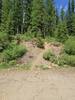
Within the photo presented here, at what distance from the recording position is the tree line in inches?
2008

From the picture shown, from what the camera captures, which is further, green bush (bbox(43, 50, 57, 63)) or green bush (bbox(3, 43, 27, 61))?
green bush (bbox(43, 50, 57, 63))

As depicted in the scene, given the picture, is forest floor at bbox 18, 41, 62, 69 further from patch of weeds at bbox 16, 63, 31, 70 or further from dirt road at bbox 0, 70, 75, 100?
dirt road at bbox 0, 70, 75, 100

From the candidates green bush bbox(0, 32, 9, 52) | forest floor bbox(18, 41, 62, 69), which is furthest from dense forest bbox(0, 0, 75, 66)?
forest floor bbox(18, 41, 62, 69)

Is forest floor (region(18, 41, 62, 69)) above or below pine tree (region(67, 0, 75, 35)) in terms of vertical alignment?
below

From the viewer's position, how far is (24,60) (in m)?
30.6

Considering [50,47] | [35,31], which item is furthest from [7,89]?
[35,31]

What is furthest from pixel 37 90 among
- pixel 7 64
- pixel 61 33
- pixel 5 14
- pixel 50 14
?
pixel 50 14

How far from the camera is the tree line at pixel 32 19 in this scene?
167 feet

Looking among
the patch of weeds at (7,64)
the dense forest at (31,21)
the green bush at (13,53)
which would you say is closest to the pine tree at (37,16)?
the dense forest at (31,21)

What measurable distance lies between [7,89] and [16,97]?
2326 millimetres

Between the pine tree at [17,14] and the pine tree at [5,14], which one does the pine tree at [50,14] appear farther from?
the pine tree at [5,14]

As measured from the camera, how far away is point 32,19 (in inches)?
2053

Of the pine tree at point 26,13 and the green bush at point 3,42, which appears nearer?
the green bush at point 3,42

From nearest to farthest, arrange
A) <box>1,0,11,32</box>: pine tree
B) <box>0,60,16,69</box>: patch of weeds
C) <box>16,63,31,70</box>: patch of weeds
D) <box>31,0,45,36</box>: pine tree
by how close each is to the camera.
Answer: <box>16,63,31,70</box>: patch of weeds, <box>0,60,16,69</box>: patch of weeds, <box>1,0,11,32</box>: pine tree, <box>31,0,45,36</box>: pine tree
